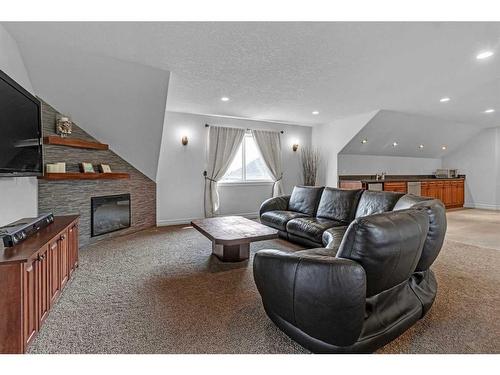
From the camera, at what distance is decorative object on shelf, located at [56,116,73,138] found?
3.57 meters

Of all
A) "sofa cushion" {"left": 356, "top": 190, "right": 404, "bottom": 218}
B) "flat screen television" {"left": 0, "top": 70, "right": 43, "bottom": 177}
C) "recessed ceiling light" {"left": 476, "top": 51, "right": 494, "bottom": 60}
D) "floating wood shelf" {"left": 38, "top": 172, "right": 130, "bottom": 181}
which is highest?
"recessed ceiling light" {"left": 476, "top": 51, "right": 494, "bottom": 60}

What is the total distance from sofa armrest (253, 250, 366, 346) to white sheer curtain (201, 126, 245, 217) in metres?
4.24

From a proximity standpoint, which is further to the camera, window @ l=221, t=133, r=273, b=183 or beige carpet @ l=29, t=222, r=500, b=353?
window @ l=221, t=133, r=273, b=183

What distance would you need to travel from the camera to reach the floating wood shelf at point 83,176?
11.0 feet

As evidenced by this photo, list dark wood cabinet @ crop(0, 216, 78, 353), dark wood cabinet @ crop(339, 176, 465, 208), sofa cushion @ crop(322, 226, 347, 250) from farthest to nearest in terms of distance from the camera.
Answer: dark wood cabinet @ crop(339, 176, 465, 208) → sofa cushion @ crop(322, 226, 347, 250) → dark wood cabinet @ crop(0, 216, 78, 353)

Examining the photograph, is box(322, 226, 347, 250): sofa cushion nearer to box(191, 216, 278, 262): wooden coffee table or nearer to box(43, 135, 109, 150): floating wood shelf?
box(191, 216, 278, 262): wooden coffee table

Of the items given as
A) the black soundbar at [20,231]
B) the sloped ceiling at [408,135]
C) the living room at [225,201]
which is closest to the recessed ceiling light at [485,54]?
the living room at [225,201]

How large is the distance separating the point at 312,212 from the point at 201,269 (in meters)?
2.12

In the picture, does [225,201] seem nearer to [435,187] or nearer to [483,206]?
[435,187]

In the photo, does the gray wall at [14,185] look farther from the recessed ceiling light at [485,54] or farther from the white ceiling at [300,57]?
the recessed ceiling light at [485,54]

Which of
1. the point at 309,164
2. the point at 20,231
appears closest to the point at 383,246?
the point at 20,231

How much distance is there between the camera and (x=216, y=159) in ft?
19.1

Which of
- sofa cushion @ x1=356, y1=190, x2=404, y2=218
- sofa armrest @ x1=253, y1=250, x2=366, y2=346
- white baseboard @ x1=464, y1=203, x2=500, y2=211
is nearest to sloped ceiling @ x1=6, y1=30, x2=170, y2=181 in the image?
sofa armrest @ x1=253, y1=250, x2=366, y2=346
